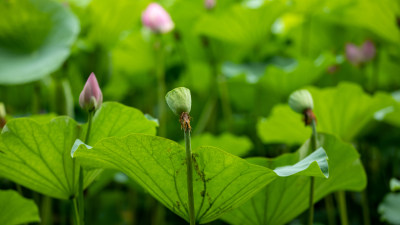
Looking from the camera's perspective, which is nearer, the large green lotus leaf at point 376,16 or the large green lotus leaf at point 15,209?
the large green lotus leaf at point 15,209

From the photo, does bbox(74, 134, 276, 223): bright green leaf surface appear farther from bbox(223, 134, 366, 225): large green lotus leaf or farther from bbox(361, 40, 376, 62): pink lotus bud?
bbox(361, 40, 376, 62): pink lotus bud

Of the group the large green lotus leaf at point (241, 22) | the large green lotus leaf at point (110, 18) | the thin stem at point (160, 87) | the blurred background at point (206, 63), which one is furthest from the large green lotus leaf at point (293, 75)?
the large green lotus leaf at point (110, 18)

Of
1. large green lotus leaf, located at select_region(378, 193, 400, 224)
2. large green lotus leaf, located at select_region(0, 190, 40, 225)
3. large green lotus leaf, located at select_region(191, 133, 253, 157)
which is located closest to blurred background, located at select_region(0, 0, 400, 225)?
large green lotus leaf, located at select_region(191, 133, 253, 157)

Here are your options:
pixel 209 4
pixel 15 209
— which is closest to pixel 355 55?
pixel 209 4

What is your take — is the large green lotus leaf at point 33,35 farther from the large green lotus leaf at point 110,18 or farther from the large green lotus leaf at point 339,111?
the large green lotus leaf at point 339,111

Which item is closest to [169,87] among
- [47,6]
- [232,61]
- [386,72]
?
[232,61]

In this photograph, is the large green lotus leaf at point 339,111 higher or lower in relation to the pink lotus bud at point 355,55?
A: lower

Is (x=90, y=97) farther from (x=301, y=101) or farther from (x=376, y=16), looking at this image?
(x=376, y=16)
